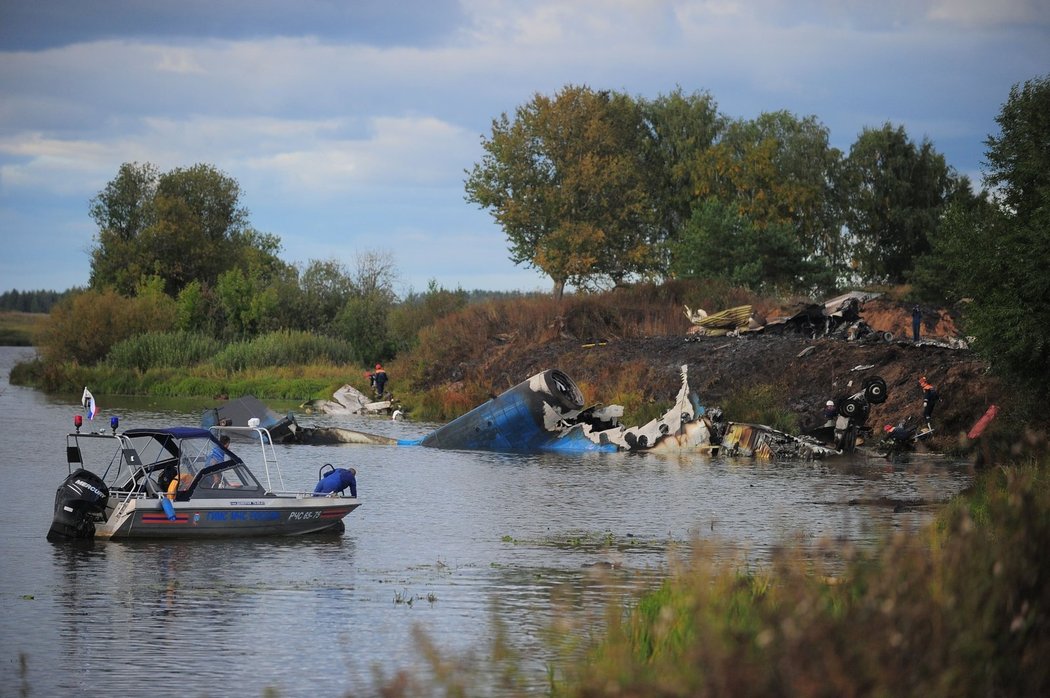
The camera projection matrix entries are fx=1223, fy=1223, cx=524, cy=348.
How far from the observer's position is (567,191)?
81.4 meters

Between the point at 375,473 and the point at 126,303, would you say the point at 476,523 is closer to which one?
the point at 375,473

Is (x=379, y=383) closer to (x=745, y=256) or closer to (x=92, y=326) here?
(x=92, y=326)

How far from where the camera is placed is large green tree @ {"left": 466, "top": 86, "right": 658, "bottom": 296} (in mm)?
81375

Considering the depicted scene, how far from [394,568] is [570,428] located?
19.8 metres

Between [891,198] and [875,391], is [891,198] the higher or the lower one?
the higher one

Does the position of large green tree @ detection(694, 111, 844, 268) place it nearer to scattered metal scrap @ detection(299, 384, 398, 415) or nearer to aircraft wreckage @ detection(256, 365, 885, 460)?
scattered metal scrap @ detection(299, 384, 398, 415)

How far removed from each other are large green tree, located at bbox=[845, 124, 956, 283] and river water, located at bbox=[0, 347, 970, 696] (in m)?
55.6

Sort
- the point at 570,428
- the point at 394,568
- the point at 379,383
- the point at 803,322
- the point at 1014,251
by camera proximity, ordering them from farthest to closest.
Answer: the point at 379,383
the point at 803,322
the point at 570,428
the point at 1014,251
the point at 394,568

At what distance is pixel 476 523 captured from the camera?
22.6 meters

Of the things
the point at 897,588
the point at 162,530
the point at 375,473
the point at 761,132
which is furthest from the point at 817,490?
the point at 761,132

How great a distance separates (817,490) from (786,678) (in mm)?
21475

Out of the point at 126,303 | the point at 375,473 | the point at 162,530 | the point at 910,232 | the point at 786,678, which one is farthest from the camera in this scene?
the point at 910,232

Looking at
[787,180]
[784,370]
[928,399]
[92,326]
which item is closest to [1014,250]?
[928,399]

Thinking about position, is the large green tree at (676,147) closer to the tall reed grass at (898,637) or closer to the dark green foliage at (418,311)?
the dark green foliage at (418,311)
